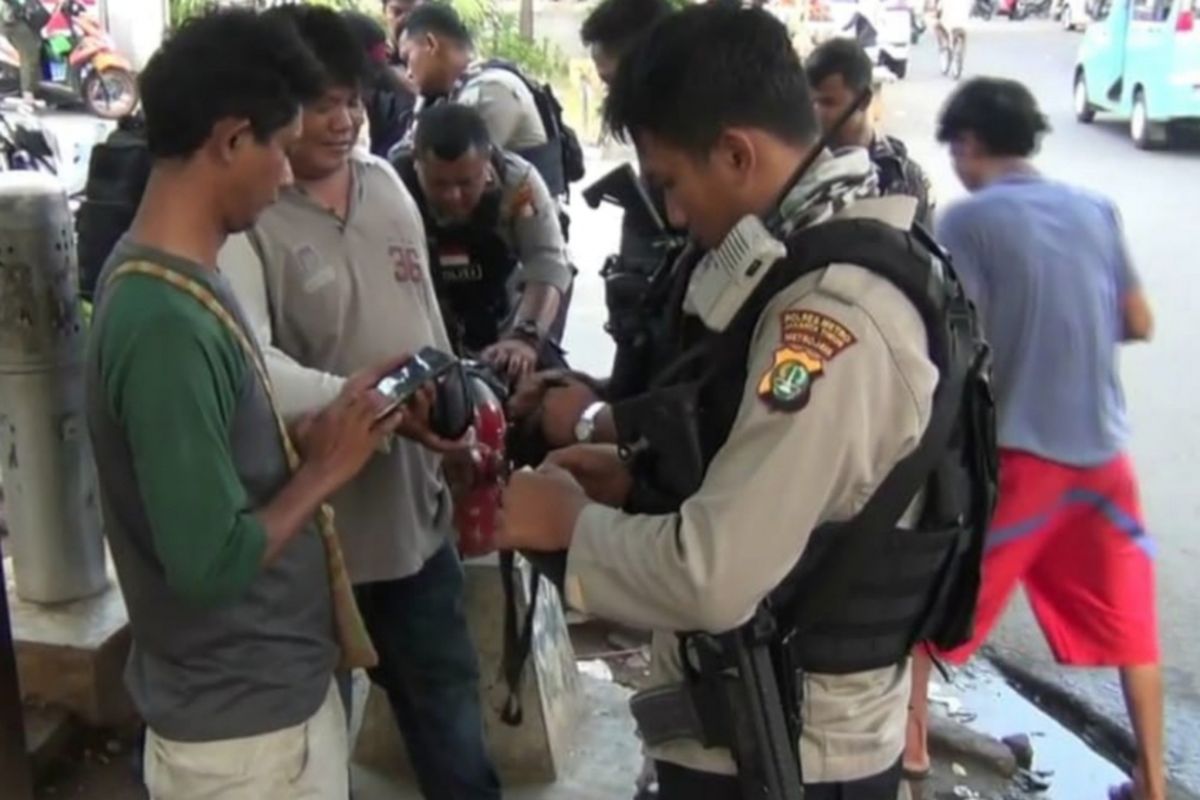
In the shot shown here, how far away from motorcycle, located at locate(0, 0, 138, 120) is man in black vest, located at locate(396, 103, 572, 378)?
10872 millimetres

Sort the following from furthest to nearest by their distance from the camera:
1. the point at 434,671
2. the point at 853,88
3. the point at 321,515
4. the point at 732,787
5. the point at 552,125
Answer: the point at 552,125 → the point at 853,88 → the point at 434,671 → the point at 321,515 → the point at 732,787

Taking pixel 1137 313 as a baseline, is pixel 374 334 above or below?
above

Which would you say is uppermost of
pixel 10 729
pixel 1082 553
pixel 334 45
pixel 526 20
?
pixel 334 45

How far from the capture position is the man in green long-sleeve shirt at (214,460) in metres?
1.67

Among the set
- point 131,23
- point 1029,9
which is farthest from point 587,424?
point 1029,9

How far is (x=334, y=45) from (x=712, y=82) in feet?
3.66

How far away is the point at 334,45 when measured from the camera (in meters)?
2.45

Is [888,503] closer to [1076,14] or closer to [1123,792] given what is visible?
[1123,792]

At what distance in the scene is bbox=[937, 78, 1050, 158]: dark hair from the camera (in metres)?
Answer: 3.40

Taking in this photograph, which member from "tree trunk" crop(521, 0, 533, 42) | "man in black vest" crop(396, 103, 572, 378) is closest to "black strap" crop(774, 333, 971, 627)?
"man in black vest" crop(396, 103, 572, 378)

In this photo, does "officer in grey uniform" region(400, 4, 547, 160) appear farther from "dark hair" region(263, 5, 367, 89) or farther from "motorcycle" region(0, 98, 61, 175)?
"motorcycle" region(0, 98, 61, 175)

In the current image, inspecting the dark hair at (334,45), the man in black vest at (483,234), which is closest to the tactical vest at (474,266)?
the man in black vest at (483,234)

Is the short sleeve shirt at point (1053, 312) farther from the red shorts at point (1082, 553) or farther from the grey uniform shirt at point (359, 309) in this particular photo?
the grey uniform shirt at point (359, 309)

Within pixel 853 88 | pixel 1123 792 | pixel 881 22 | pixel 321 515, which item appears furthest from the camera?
pixel 881 22
